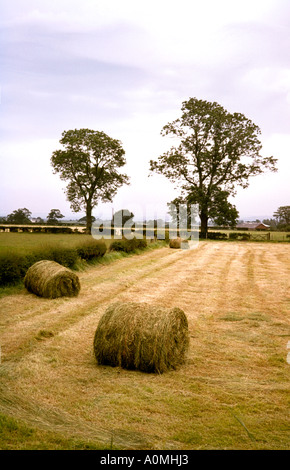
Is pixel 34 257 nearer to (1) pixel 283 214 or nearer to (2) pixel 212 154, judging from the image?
(2) pixel 212 154

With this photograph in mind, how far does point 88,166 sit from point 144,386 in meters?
48.8

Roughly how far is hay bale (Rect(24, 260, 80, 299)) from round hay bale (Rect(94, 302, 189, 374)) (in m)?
5.01

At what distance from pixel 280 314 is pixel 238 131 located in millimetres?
41138

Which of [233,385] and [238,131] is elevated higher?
[238,131]

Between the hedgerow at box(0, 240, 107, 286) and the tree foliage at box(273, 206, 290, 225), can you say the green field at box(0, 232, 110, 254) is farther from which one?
the tree foliage at box(273, 206, 290, 225)

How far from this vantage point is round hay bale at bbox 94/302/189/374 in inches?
254

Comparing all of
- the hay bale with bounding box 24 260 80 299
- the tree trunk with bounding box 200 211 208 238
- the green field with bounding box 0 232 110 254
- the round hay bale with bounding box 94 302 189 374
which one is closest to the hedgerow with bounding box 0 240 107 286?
the green field with bounding box 0 232 110 254

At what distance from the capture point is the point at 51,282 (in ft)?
37.7

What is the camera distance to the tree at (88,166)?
52.2m

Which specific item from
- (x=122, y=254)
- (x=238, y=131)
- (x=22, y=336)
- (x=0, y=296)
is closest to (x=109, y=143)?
(x=238, y=131)
